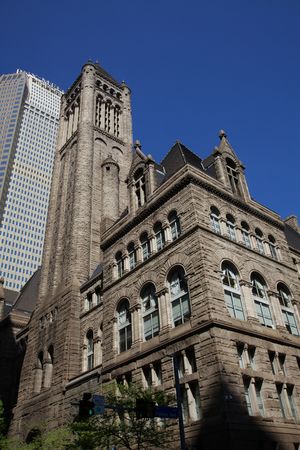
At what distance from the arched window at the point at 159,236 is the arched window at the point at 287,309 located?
9122 mm

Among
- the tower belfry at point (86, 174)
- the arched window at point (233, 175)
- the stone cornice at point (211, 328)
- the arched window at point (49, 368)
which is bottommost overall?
the stone cornice at point (211, 328)

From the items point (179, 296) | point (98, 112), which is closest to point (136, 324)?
point (179, 296)

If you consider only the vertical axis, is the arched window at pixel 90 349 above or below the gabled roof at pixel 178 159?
below

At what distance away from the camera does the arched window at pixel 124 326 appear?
2914 centimetres

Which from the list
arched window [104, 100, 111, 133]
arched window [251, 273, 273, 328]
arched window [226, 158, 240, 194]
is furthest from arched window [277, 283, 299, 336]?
arched window [104, 100, 111, 133]

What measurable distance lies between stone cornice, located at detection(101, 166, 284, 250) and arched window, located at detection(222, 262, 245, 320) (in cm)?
593

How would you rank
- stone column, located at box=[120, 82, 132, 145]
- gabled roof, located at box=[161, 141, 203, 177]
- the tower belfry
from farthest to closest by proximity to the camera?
stone column, located at box=[120, 82, 132, 145] → the tower belfry → gabled roof, located at box=[161, 141, 203, 177]

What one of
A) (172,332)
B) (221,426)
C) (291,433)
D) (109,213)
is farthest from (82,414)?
(109,213)

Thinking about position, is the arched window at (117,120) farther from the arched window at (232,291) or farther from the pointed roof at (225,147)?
the arched window at (232,291)

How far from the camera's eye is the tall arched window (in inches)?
1077

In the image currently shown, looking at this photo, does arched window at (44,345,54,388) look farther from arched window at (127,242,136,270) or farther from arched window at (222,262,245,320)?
arched window at (222,262,245,320)

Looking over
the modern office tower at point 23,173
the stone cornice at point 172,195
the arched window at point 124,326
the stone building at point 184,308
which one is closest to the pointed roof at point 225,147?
the stone building at point 184,308

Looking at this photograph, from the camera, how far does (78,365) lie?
1387 inches

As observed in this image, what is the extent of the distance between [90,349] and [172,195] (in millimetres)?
15024
